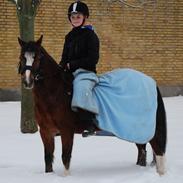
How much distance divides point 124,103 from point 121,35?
914 cm

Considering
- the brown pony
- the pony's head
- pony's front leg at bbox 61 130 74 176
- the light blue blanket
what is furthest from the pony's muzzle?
pony's front leg at bbox 61 130 74 176

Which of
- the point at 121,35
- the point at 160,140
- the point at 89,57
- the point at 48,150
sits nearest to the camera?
the point at 89,57

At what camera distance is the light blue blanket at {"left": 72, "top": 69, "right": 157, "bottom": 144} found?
19.3 feet

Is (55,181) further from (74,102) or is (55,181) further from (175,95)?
(175,95)

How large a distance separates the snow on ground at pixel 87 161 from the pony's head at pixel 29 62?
46.9 inches

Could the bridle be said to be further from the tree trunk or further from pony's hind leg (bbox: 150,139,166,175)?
the tree trunk

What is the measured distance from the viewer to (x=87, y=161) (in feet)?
22.4

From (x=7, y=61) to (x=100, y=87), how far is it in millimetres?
7871

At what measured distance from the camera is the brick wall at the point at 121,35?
13492mm

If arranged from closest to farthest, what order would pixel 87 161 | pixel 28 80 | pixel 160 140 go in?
pixel 28 80
pixel 160 140
pixel 87 161

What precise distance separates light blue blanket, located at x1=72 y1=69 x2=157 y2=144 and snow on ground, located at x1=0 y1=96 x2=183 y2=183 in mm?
512

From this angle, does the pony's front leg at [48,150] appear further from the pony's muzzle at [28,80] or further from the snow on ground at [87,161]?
the pony's muzzle at [28,80]

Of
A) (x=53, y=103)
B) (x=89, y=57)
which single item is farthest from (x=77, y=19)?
(x=53, y=103)

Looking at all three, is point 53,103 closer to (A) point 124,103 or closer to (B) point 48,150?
(B) point 48,150
